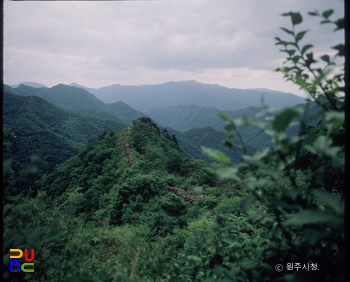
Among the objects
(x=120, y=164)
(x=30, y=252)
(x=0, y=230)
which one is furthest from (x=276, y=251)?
(x=120, y=164)

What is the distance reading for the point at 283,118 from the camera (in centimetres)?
71

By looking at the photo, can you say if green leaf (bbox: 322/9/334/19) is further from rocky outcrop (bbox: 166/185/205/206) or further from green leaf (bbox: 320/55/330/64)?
rocky outcrop (bbox: 166/185/205/206)

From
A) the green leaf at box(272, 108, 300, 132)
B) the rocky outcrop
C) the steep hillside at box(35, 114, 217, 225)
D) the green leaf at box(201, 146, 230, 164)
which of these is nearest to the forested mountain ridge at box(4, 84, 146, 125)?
the steep hillside at box(35, 114, 217, 225)

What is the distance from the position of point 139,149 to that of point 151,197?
11.3 metres

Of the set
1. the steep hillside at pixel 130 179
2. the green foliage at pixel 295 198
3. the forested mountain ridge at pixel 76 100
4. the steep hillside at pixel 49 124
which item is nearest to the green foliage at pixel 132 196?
the steep hillside at pixel 130 179

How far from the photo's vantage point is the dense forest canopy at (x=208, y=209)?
806 millimetres

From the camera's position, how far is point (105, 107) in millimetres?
148875

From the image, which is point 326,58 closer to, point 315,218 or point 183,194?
point 315,218

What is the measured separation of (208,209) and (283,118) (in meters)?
8.52

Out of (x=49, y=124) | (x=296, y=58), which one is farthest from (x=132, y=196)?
(x=49, y=124)

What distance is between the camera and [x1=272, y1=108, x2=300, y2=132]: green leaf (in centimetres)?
68

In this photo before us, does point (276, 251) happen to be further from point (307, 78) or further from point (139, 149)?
point (139, 149)

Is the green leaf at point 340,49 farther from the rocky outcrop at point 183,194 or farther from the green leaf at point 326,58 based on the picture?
the rocky outcrop at point 183,194

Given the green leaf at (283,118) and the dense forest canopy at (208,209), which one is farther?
the dense forest canopy at (208,209)
